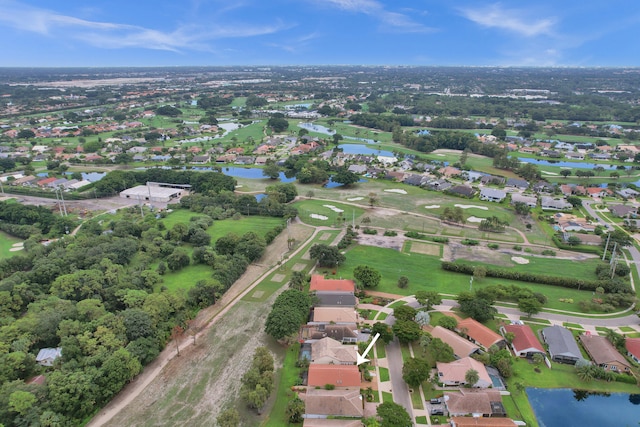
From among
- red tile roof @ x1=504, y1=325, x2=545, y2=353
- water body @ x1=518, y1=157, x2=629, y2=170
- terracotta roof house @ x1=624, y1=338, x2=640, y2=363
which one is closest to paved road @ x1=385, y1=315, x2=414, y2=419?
red tile roof @ x1=504, y1=325, x2=545, y2=353

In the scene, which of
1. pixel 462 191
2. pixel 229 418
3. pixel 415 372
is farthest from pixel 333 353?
pixel 462 191

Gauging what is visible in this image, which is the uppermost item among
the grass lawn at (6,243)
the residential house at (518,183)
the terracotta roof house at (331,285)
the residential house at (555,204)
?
the residential house at (518,183)

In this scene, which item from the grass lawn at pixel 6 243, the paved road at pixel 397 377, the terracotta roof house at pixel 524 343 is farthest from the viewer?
the grass lawn at pixel 6 243

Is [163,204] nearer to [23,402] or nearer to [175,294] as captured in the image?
[175,294]

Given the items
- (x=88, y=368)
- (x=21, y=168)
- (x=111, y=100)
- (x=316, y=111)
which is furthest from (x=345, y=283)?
(x=111, y=100)

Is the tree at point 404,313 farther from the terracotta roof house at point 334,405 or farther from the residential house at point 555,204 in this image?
the residential house at point 555,204

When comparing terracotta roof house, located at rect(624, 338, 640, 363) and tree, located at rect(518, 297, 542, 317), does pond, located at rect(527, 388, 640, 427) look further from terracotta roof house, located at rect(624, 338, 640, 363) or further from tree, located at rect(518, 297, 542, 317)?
tree, located at rect(518, 297, 542, 317)

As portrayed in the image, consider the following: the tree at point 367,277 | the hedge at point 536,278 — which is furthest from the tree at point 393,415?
the hedge at point 536,278

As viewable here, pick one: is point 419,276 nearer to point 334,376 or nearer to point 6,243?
point 334,376
